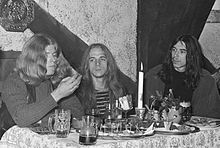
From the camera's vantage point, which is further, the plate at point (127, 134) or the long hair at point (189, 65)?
the long hair at point (189, 65)

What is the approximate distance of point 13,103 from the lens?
2.27m

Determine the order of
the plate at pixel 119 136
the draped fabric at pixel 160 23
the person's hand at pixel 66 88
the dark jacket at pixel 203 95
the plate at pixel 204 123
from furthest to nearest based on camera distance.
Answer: the draped fabric at pixel 160 23 < the dark jacket at pixel 203 95 < the plate at pixel 204 123 < the person's hand at pixel 66 88 < the plate at pixel 119 136

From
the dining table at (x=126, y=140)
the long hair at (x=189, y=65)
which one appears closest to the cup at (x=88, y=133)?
the dining table at (x=126, y=140)

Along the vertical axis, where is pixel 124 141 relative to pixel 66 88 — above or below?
below

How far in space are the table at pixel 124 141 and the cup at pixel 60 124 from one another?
0.10 ft

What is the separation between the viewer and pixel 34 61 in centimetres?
247

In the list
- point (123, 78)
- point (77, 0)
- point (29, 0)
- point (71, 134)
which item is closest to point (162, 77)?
point (123, 78)

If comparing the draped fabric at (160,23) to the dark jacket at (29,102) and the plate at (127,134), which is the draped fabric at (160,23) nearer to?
the dark jacket at (29,102)

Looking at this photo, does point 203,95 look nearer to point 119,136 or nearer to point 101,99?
point 101,99

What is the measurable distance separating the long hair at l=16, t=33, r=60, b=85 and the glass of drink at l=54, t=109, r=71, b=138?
0.45 meters

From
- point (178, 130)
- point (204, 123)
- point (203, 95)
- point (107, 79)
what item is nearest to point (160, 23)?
point (203, 95)

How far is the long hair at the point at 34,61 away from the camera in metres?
2.44

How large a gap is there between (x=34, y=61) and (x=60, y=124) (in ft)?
1.99

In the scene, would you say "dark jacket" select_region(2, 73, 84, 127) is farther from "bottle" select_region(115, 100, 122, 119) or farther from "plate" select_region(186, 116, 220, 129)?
"plate" select_region(186, 116, 220, 129)
